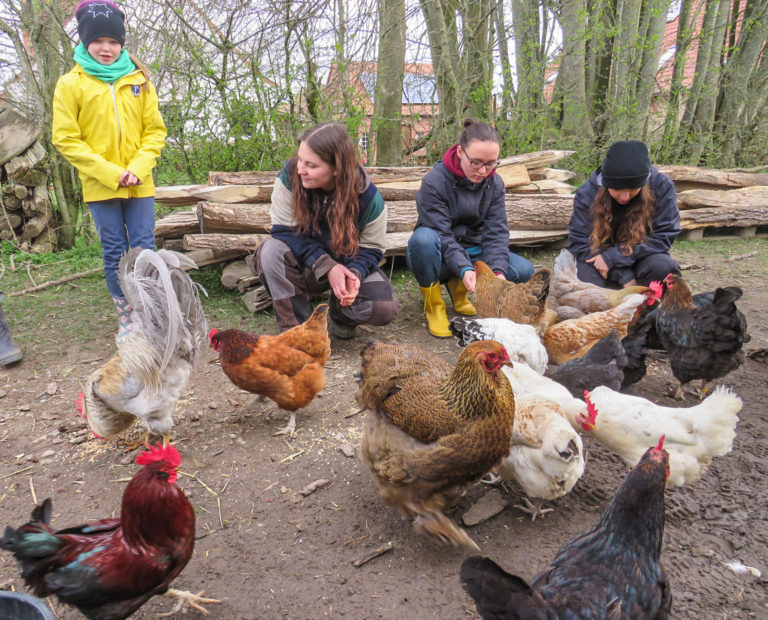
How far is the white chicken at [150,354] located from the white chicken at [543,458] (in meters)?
2.03

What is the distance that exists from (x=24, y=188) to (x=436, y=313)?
5750 millimetres

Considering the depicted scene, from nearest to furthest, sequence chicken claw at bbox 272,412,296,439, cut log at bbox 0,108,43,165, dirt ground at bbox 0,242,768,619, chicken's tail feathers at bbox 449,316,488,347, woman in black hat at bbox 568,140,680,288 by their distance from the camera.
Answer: dirt ground at bbox 0,242,768,619 → chicken claw at bbox 272,412,296,439 → chicken's tail feathers at bbox 449,316,488,347 → woman in black hat at bbox 568,140,680,288 → cut log at bbox 0,108,43,165

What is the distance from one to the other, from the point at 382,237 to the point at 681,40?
8597mm

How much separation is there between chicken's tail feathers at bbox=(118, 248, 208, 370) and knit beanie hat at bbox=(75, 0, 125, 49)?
1.82 m

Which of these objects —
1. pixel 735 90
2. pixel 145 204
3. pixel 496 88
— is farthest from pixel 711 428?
pixel 735 90

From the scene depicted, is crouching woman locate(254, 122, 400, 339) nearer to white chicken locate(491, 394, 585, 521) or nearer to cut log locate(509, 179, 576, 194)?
white chicken locate(491, 394, 585, 521)

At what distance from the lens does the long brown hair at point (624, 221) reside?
4.17 m

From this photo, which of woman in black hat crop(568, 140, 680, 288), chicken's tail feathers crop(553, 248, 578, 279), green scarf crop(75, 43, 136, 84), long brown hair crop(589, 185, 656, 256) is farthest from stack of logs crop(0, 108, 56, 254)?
long brown hair crop(589, 185, 656, 256)

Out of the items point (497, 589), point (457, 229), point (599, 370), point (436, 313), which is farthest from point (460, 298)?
point (497, 589)

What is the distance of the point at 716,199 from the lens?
24.2ft

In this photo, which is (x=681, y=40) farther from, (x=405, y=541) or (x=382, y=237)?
(x=405, y=541)

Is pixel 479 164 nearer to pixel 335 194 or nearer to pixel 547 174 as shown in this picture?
pixel 335 194

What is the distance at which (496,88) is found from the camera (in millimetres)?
8023

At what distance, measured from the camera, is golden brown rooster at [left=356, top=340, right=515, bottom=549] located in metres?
2.11
